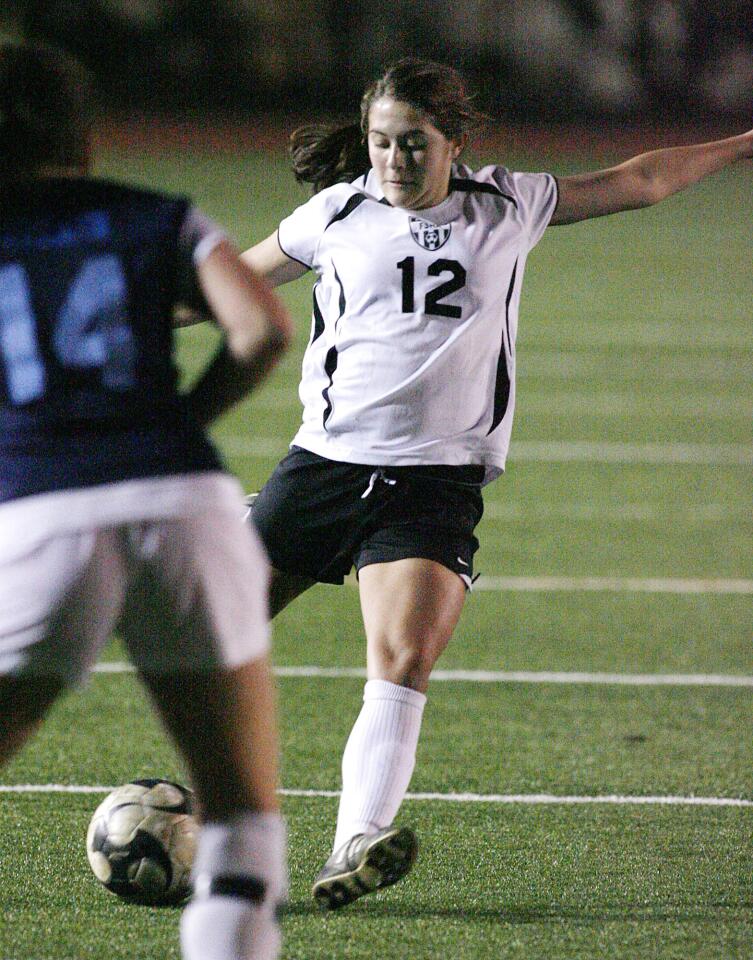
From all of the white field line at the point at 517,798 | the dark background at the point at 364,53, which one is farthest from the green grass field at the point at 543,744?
the dark background at the point at 364,53

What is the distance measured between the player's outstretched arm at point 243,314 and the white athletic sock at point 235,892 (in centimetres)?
77

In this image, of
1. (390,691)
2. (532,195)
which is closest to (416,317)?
(532,195)

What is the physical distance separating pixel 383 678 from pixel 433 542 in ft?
1.22

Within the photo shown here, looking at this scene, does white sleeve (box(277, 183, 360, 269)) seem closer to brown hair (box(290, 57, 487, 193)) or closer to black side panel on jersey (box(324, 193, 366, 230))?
black side panel on jersey (box(324, 193, 366, 230))

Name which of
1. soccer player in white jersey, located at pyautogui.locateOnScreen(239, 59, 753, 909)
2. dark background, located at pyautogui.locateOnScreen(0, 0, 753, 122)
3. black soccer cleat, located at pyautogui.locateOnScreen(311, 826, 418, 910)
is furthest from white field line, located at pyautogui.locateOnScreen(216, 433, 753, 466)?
dark background, located at pyautogui.locateOnScreen(0, 0, 753, 122)

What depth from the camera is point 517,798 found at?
5.04m

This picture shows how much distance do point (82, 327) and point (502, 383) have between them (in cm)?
189

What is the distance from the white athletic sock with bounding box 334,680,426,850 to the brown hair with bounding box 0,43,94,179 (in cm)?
179

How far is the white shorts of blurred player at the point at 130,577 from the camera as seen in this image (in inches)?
102

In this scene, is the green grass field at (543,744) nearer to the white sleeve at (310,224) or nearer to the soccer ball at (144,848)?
the soccer ball at (144,848)

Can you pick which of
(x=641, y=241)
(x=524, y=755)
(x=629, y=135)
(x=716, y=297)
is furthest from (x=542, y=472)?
(x=629, y=135)

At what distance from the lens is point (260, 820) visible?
2.74m

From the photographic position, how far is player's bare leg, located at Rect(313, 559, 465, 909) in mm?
3949

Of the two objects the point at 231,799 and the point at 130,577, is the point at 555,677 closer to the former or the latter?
the point at 231,799
